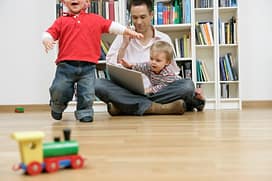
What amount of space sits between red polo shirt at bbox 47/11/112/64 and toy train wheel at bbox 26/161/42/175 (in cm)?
127

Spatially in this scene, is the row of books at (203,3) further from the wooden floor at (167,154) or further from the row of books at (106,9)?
the wooden floor at (167,154)

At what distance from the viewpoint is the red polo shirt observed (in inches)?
81.2

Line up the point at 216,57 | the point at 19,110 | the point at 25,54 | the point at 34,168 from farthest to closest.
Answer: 1. the point at 25,54
2. the point at 19,110
3. the point at 216,57
4. the point at 34,168

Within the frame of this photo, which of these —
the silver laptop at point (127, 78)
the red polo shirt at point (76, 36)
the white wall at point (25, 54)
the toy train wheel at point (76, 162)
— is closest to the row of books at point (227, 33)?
the silver laptop at point (127, 78)

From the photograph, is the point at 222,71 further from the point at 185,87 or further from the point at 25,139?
the point at 25,139

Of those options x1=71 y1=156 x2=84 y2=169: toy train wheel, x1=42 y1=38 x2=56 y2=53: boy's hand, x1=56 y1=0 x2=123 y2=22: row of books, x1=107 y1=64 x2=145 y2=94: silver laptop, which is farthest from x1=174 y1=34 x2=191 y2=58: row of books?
x1=71 y1=156 x2=84 y2=169: toy train wheel

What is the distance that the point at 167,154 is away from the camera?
3.51ft

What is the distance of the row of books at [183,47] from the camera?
2.97 metres

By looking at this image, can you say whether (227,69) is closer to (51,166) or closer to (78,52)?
(78,52)

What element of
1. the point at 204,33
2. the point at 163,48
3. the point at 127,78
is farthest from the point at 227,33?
the point at 127,78

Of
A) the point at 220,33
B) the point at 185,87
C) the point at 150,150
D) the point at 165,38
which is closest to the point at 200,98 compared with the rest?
the point at 185,87

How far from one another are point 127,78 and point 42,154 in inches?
58.8

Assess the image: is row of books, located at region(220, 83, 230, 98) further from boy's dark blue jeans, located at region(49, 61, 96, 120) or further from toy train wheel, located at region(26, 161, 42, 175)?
toy train wheel, located at region(26, 161, 42, 175)

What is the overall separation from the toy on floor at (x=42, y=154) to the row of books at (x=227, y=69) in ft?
7.24
